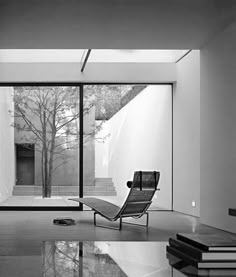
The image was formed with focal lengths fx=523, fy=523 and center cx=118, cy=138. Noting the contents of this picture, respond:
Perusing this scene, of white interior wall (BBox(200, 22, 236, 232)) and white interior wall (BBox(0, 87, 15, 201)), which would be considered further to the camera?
white interior wall (BBox(0, 87, 15, 201))

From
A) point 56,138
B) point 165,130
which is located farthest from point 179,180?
point 56,138

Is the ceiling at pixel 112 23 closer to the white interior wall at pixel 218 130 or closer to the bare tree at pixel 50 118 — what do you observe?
the white interior wall at pixel 218 130

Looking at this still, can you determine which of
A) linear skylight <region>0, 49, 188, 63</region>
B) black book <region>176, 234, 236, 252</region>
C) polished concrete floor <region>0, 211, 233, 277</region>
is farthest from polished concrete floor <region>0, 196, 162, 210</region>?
black book <region>176, 234, 236, 252</region>

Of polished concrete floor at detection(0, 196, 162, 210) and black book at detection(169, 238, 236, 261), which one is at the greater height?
black book at detection(169, 238, 236, 261)

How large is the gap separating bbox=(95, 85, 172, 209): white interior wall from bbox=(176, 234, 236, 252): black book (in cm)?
873

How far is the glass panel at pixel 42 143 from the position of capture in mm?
10664

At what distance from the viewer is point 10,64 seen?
1045 centimetres

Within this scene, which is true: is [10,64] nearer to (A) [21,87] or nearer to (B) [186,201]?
(A) [21,87]

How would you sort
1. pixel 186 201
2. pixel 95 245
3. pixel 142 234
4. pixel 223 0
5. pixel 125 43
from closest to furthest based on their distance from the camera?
pixel 95 245 < pixel 223 0 < pixel 142 234 < pixel 125 43 < pixel 186 201

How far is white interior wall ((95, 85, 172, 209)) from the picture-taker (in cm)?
1091

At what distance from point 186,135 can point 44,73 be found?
309 centimetres

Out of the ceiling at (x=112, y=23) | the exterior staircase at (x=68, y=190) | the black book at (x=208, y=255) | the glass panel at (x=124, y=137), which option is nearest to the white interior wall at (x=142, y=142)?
the glass panel at (x=124, y=137)

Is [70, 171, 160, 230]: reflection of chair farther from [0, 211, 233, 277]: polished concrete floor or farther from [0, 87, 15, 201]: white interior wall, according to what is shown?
[0, 87, 15, 201]: white interior wall

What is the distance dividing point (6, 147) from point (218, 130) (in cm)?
504
